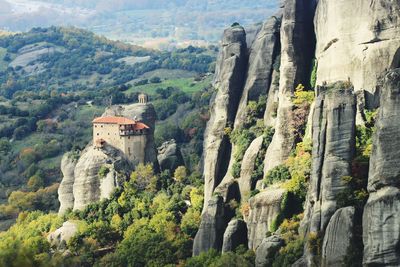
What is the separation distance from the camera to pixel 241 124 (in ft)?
227

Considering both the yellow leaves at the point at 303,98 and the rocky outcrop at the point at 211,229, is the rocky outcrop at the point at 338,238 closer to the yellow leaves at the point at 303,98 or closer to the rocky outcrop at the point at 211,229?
the rocky outcrop at the point at 211,229

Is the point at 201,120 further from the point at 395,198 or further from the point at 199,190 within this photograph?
the point at 395,198

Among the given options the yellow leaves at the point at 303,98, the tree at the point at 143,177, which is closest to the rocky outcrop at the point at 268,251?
the yellow leaves at the point at 303,98

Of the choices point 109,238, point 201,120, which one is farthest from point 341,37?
point 201,120

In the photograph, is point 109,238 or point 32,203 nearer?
point 109,238

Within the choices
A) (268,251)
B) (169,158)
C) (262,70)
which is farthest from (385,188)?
(169,158)

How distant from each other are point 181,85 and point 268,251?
122m

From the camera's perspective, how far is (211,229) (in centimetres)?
5997

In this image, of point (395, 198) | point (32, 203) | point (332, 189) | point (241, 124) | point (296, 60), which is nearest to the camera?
point (395, 198)

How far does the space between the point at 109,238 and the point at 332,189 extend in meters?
26.3

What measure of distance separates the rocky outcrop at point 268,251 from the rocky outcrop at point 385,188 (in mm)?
9480

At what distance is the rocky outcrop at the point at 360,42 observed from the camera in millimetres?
55812

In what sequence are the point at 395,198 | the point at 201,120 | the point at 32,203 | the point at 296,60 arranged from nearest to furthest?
the point at 395,198 → the point at 296,60 → the point at 32,203 → the point at 201,120

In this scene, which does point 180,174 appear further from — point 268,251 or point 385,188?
point 385,188
